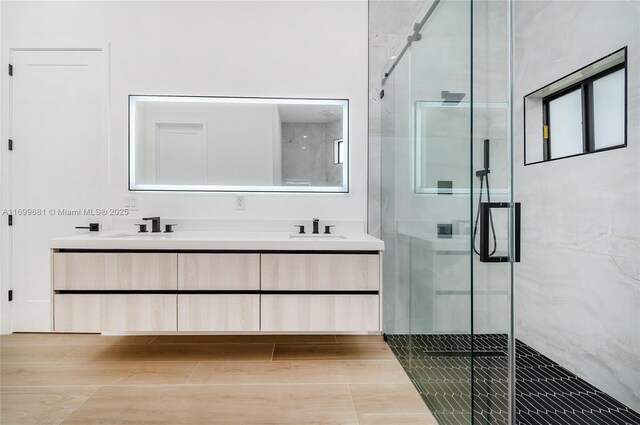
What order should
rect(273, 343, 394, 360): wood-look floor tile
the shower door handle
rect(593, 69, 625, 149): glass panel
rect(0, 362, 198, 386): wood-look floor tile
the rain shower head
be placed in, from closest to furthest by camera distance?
the shower door handle
the rain shower head
rect(593, 69, 625, 149): glass panel
rect(0, 362, 198, 386): wood-look floor tile
rect(273, 343, 394, 360): wood-look floor tile

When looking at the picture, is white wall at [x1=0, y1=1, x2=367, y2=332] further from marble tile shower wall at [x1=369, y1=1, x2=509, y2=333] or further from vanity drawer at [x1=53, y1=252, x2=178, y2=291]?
vanity drawer at [x1=53, y1=252, x2=178, y2=291]

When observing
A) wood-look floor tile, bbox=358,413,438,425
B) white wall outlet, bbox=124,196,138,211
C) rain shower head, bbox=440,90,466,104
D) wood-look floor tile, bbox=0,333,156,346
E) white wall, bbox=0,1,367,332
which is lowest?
wood-look floor tile, bbox=358,413,438,425

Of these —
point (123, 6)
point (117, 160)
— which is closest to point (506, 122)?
point (117, 160)

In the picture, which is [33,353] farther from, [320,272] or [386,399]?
[386,399]

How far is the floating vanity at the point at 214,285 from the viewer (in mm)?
1877

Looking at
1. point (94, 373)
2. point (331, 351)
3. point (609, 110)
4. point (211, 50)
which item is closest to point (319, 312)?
point (331, 351)

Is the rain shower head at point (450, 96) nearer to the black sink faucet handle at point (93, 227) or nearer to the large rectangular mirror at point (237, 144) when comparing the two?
the large rectangular mirror at point (237, 144)

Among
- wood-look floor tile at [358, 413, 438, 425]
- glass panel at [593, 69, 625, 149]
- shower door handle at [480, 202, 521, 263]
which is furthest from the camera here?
glass panel at [593, 69, 625, 149]

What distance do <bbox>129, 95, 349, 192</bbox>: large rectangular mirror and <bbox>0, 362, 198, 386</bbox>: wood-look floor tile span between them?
47.7 inches

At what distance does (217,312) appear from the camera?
74.2 inches

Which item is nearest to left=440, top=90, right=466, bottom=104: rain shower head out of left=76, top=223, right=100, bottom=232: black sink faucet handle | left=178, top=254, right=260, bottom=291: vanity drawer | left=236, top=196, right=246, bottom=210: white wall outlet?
left=178, top=254, right=260, bottom=291: vanity drawer

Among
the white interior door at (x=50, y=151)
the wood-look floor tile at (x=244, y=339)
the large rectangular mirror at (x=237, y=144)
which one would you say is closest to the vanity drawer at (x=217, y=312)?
the wood-look floor tile at (x=244, y=339)

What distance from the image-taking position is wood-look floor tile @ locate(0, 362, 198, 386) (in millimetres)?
1806

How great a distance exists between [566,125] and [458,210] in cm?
147
